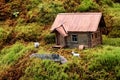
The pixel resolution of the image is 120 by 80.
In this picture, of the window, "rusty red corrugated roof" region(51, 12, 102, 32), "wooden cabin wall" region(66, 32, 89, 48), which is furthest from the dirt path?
the window

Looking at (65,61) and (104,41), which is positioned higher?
(65,61)

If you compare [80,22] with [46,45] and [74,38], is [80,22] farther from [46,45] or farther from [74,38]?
[46,45]

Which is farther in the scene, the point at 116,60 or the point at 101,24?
the point at 101,24

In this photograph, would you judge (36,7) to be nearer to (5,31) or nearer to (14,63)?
(5,31)

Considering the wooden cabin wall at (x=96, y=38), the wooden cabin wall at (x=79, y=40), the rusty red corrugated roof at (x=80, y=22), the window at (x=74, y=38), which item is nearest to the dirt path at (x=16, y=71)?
the wooden cabin wall at (x=79, y=40)

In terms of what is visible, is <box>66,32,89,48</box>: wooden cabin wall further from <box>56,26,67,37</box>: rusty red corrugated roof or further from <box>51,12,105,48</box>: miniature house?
<box>56,26,67,37</box>: rusty red corrugated roof

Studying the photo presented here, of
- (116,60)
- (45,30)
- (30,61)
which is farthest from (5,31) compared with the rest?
(116,60)

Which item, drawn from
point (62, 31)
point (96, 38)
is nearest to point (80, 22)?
point (62, 31)
